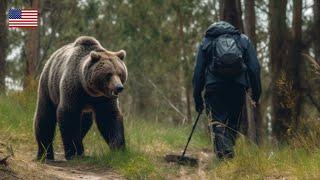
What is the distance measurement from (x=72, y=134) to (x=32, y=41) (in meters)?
8.29

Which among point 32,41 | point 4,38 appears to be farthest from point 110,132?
point 32,41

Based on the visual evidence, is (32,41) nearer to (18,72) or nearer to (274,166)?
(274,166)

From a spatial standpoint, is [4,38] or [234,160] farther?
[4,38]

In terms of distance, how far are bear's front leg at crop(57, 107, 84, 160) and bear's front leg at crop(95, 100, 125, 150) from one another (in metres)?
0.30

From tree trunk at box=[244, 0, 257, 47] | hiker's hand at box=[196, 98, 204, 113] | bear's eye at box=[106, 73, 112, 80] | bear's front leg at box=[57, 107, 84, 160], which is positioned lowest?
bear's front leg at box=[57, 107, 84, 160]

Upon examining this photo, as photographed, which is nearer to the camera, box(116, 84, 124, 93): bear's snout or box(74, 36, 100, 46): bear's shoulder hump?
box(116, 84, 124, 93): bear's snout

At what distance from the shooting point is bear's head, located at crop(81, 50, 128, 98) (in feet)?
28.7

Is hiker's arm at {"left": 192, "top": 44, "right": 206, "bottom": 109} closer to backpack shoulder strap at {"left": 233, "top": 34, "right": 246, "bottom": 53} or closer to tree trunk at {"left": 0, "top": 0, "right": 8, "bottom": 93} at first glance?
backpack shoulder strap at {"left": 233, "top": 34, "right": 246, "bottom": 53}

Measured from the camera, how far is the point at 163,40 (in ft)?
87.3

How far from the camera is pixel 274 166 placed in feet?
23.3

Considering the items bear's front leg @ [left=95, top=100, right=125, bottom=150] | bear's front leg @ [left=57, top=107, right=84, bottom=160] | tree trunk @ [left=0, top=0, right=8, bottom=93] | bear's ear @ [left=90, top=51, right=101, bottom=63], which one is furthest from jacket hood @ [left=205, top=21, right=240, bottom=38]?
tree trunk @ [left=0, top=0, right=8, bottom=93]

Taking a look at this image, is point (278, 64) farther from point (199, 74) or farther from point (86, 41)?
point (199, 74)

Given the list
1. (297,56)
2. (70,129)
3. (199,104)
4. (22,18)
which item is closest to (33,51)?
(22,18)

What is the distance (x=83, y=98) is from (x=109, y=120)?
46 centimetres
